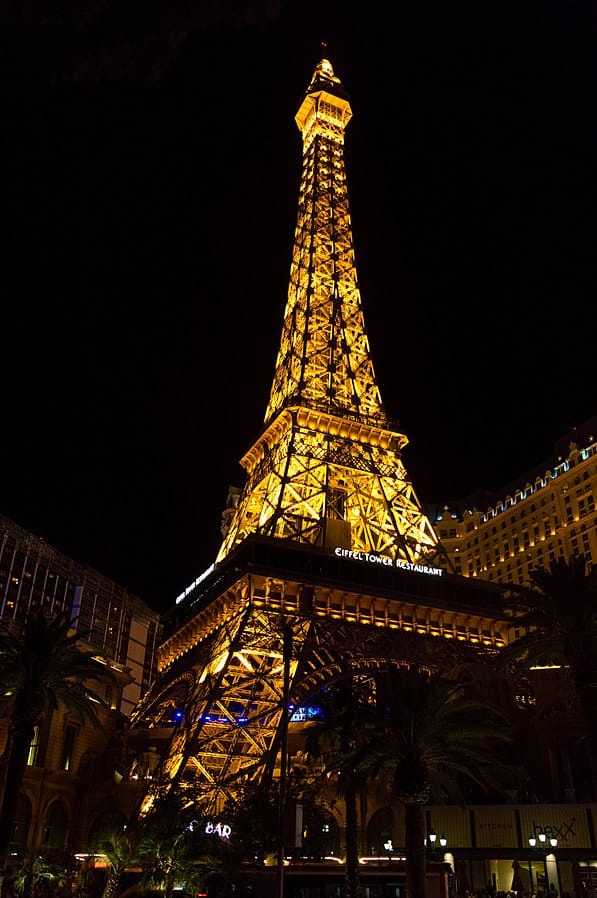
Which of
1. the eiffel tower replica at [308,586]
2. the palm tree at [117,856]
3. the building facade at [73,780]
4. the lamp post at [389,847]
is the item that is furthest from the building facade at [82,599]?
the palm tree at [117,856]

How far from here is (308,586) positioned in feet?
159

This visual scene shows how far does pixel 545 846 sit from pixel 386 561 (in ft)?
62.1

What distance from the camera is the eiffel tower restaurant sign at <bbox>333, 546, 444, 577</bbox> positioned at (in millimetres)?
49312

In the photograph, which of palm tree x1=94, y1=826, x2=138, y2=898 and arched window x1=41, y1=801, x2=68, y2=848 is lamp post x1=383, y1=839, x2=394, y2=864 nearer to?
palm tree x1=94, y1=826, x2=138, y2=898

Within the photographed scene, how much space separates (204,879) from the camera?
90.7 feet

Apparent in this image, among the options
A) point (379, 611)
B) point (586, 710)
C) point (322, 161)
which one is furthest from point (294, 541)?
point (322, 161)

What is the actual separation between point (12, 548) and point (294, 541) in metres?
66.4

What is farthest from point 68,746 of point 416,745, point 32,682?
point 416,745

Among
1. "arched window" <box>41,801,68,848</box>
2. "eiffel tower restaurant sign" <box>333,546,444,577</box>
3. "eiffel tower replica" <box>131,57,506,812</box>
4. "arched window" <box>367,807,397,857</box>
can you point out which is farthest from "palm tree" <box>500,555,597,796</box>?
"arched window" <box>41,801,68,848</box>

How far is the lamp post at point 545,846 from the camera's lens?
1428 inches

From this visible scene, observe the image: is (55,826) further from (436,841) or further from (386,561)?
(386,561)

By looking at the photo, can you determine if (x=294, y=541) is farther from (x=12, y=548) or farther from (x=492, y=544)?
(x=492, y=544)

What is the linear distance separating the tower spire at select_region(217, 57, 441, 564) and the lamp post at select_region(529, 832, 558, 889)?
65.7ft

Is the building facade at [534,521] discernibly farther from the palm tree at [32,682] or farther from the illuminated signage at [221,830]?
the palm tree at [32,682]
